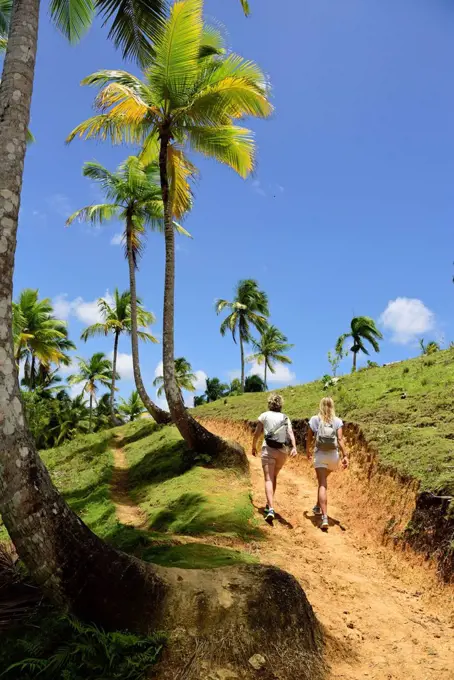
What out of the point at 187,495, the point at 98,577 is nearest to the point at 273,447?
the point at 187,495

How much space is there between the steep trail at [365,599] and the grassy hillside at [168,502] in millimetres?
780

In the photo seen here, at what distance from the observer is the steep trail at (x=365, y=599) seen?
14.1ft

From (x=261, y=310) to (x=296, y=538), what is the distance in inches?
1487

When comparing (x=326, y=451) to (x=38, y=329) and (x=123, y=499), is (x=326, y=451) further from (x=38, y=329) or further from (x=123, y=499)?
(x=38, y=329)

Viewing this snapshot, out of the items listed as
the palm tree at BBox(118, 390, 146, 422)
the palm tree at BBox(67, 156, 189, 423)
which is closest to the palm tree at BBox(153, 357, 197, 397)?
the palm tree at BBox(118, 390, 146, 422)

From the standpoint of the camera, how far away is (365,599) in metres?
5.66

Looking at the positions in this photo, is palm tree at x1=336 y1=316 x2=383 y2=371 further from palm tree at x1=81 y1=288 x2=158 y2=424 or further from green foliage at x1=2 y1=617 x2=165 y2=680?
green foliage at x1=2 y1=617 x2=165 y2=680

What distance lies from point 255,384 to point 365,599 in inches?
1859

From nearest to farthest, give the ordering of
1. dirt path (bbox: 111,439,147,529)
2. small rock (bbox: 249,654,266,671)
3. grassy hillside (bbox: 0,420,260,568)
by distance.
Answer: small rock (bbox: 249,654,266,671)
grassy hillside (bbox: 0,420,260,568)
dirt path (bbox: 111,439,147,529)

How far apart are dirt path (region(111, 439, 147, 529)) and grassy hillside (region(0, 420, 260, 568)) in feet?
0.52

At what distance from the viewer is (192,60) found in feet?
38.0

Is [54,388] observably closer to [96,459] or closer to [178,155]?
[96,459]

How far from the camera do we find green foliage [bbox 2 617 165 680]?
3.31 meters

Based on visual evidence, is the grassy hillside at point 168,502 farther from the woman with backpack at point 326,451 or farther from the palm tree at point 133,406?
the palm tree at point 133,406
